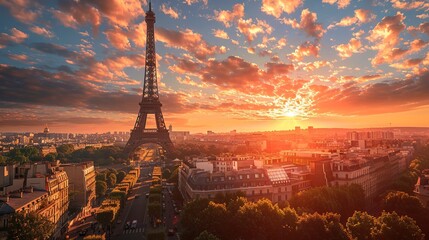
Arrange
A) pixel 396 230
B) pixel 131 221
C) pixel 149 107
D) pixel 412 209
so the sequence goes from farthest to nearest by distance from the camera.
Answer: pixel 149 107 → pixel 131 221 → pixel 412 209 → pixel 396 230

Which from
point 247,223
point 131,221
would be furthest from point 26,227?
point 247,223

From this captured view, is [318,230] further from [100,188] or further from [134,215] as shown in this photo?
[100,188]

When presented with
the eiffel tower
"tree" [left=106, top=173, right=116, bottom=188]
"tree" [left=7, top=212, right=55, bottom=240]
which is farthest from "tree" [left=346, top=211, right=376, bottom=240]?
the eiffel tower

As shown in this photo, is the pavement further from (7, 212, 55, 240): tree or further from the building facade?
(7, 212, 55, 240): tree

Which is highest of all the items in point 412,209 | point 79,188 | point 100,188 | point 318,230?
point 318,230

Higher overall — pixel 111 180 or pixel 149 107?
pixel 149 107

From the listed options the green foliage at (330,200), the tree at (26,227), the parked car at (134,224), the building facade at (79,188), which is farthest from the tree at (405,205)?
the building facade at (79,188)

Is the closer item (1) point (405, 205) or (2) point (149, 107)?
(1) point (405, 205)
